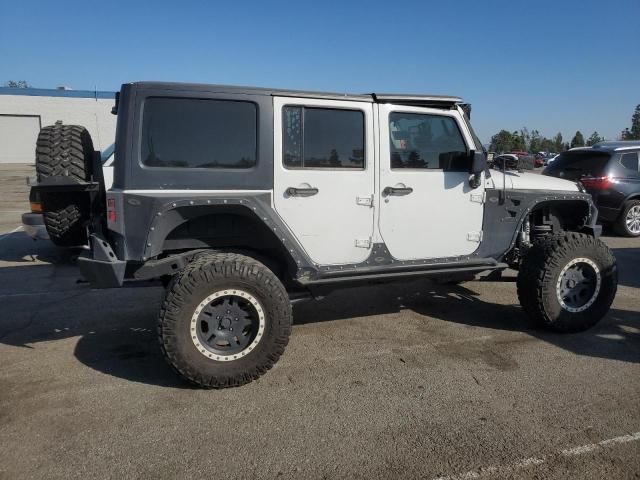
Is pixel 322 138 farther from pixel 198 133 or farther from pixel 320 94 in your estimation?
pixel 198 133

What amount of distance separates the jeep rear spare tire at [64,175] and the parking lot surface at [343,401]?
3.41ft

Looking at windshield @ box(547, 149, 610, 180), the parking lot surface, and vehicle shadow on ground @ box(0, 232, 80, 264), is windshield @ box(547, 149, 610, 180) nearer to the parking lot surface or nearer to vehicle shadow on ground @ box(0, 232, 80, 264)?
the parking lot surface

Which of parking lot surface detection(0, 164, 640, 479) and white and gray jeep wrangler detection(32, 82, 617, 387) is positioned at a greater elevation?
white and gray jeep wrangler detection(32, 82, 617, 387)

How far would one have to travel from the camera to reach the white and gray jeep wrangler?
11.4 ft

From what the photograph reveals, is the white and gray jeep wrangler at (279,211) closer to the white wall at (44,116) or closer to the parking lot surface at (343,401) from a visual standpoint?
the parking lot surface at (343,401)

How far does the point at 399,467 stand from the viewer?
2691mm

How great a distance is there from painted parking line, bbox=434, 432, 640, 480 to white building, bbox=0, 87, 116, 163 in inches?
1443

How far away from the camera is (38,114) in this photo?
3550 centimetres

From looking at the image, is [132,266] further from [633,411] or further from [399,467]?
[633,411]

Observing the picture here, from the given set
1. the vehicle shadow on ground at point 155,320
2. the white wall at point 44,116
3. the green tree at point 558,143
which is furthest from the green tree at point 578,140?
the vehicle shadow on ground at point 155,320

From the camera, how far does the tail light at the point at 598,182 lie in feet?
31.4

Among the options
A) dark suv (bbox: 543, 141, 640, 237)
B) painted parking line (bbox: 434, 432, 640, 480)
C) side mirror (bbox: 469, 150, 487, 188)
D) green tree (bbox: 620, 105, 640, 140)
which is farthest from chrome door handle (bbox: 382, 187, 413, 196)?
green tree (bbox: 620, 105, 640, 140)

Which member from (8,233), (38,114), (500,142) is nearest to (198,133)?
(8,233)

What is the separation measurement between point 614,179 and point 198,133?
8923 mm
